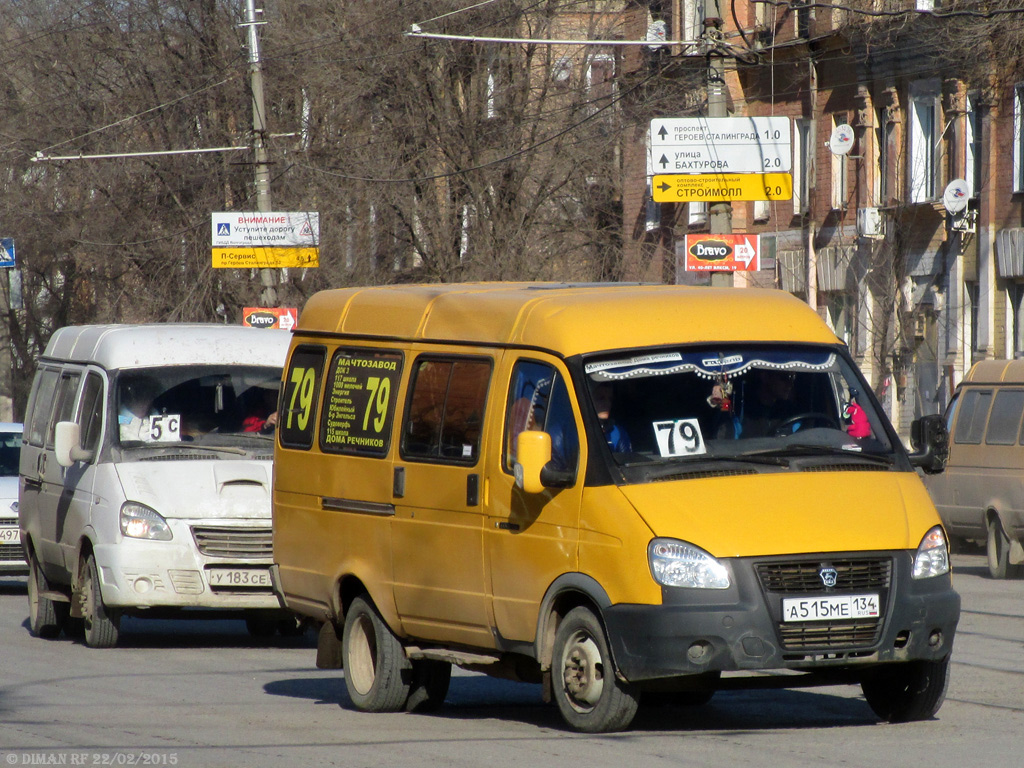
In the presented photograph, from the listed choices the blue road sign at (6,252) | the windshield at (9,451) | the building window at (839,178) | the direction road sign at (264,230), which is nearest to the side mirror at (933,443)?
the windshield at (9,451)

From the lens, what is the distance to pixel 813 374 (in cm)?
906

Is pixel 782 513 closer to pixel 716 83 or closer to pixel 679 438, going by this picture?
pixel 679 438

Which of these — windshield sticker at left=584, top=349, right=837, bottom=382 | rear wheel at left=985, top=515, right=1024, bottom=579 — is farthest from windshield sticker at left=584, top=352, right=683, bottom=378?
rear wheel at left=985, top=515, right=1024, bottom=579

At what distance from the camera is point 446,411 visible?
9.57 m

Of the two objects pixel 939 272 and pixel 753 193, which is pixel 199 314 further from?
pixel 753 193

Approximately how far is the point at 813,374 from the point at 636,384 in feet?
2.98

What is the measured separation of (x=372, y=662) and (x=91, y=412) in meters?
4.90

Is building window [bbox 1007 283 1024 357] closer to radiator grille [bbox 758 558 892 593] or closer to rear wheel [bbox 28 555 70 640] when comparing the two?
rear wheel [bbox 28 555 70 640]

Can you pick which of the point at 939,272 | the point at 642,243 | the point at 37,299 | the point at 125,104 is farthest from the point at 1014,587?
the point at 37,299

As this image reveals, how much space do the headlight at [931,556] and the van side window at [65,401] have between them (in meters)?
8.09

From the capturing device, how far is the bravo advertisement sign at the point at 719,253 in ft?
64.5

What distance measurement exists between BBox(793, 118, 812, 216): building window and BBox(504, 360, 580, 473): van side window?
27776 millimetres

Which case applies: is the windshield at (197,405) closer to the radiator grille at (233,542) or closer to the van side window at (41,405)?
the radiator grille at (233,542)

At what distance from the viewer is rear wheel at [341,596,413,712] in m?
9.90
